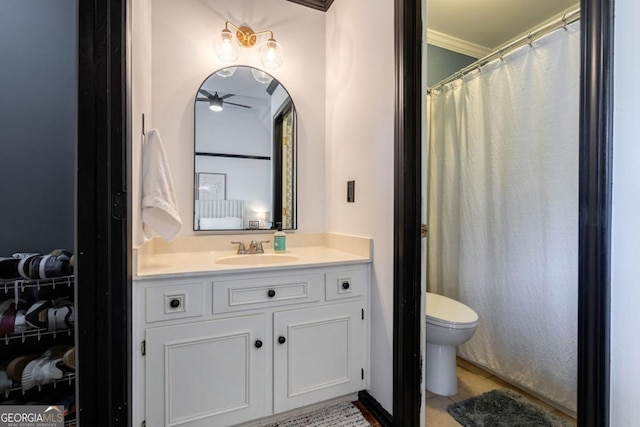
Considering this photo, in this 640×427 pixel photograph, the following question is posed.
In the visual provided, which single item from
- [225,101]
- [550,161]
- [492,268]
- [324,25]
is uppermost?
[324,25]

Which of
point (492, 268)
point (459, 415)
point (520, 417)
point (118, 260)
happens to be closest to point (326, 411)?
point (459, 415)

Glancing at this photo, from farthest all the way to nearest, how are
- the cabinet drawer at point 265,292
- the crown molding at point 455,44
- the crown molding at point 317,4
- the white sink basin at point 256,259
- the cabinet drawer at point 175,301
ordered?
the crown molding at point 455,44
the crown molding at point 317,4
the white sink basin at point 256,259
the cabinet drawer at point 265,292
the cabinet drawer at point 175,301

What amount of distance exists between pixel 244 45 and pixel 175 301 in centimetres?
164

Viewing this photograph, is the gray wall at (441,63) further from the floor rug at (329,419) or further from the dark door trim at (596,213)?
the floor rug at (329,419)

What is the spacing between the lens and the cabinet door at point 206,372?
3.96 feet

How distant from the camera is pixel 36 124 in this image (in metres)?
1.08

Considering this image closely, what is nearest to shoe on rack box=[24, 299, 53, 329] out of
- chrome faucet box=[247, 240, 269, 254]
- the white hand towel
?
the white hand towel

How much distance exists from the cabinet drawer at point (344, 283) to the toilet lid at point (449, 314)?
18.3 inches

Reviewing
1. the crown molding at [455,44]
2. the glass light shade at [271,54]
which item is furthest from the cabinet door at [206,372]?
the crown molding at [455,44]

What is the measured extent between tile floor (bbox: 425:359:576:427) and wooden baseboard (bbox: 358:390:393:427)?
0.24 metres

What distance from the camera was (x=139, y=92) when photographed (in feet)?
4.13

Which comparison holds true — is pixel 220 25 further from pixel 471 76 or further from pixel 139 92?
pixel 471 76

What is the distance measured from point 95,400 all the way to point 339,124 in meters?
1.80

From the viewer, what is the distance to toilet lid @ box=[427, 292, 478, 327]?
1.62 meters
